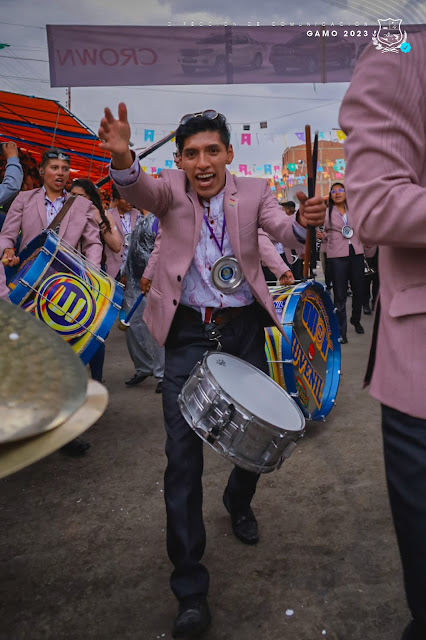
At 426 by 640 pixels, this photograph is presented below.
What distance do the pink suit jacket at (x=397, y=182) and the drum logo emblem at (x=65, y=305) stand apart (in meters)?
2.32

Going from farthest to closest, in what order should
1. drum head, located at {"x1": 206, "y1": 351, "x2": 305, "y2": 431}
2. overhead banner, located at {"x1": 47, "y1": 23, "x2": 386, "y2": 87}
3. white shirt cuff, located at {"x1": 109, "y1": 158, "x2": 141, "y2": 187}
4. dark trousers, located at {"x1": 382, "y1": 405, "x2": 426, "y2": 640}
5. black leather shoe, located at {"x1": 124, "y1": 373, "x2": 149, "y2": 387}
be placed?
overhead banner, located at {"x1": 47, "y1": 23, "x2": 386, "y2": 87}
black leather shoe, located at {"x1": 124, "y1": 373, "x2": 149, "y2": 387}
white shirt cuff, located at {"x1": 109, "y1": 158, "x2": 141, "y2": 187}
drum head, located at {"x1": 206, "y1": 351, "x2": 305, "y2": 431}
dark trousers, located at {"x1": 382, "y1": 405, "x2": 426, "y2": 640}

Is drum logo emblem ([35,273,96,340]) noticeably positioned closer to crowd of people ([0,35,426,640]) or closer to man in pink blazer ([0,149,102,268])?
crowd of people ([0,35,426,640])

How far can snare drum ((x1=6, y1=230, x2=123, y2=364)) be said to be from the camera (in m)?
3.10

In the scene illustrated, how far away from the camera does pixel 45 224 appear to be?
3.94m

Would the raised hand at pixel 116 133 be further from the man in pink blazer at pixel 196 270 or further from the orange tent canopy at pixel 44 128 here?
the orange tent canopy at pixel 44 128

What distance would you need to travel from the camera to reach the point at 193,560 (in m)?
1.99

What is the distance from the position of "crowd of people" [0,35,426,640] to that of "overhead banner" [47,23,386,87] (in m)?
3.83

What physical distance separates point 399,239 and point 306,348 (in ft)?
9.20

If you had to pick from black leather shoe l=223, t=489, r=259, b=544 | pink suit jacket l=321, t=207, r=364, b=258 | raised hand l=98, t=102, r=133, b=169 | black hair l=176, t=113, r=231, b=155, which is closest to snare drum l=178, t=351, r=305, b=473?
black leather shoe l=223, t=489, r=259, b=544

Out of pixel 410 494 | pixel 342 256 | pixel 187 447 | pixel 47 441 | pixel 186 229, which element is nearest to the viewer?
pixel 47 441

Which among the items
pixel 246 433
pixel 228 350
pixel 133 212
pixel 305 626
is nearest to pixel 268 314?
pixel 228 350

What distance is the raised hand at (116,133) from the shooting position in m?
1.86

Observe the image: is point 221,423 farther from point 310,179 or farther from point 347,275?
point 347,275

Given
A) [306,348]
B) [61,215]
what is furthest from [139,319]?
[306,348]
